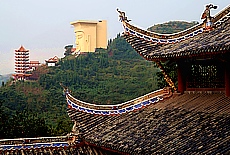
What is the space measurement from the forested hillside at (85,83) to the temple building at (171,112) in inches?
1189

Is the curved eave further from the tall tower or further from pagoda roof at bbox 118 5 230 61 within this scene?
the tall tower

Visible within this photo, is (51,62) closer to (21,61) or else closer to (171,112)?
(21,61)

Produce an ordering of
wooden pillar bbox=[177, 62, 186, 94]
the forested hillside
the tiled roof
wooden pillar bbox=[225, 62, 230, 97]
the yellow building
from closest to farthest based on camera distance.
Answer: the tiled roof → wooden pillar bbox=[225, 62, 230, 97] → wooden pillar bbox=[177, 62, 186, 94] → the forested hillside → the yellow building

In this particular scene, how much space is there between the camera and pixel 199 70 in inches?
412

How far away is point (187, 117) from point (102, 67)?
247 feet

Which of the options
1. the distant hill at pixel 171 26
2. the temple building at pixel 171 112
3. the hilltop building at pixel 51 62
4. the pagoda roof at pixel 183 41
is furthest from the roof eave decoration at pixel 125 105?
the distant hill at pixel 171 26

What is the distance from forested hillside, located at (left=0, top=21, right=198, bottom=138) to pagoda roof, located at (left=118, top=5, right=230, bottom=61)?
1208 inches

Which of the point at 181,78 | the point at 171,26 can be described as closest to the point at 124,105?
the point at 181,78

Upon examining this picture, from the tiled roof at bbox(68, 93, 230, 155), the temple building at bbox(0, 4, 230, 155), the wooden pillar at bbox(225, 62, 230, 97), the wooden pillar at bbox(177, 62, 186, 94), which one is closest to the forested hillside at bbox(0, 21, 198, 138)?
the temple building at bbox(0, 4, 230, 155)

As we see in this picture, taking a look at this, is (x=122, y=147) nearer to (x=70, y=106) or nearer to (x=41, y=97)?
(x=70, y=106)

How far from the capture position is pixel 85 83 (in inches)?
2982

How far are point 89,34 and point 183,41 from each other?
76402 mm

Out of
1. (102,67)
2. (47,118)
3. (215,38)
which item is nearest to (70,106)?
(215,38)

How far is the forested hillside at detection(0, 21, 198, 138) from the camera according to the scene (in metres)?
55.0
